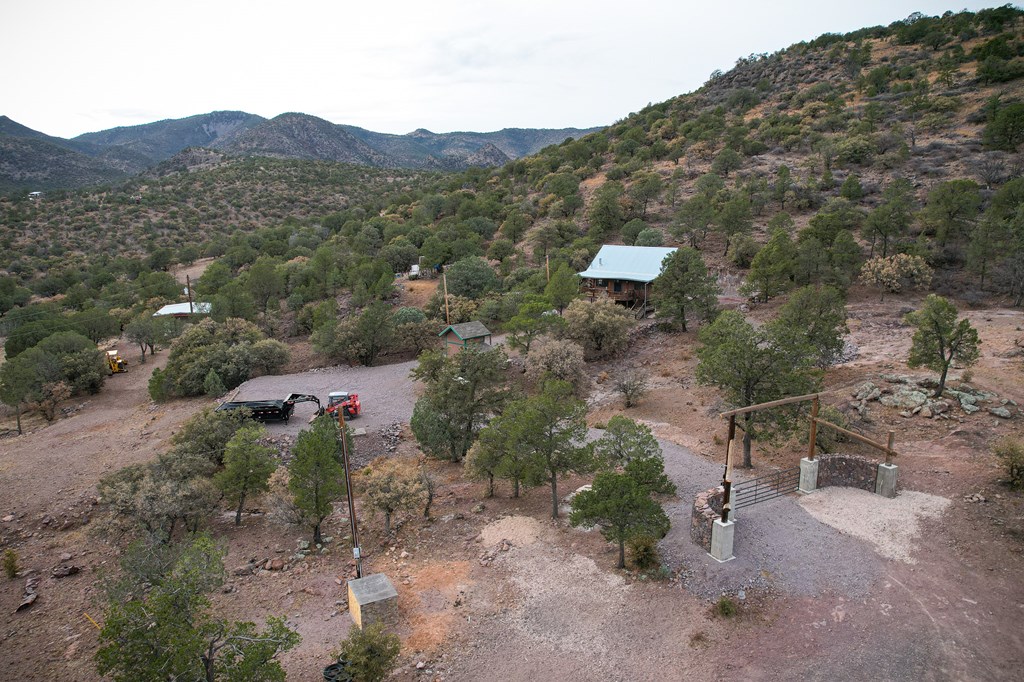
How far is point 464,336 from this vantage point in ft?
118

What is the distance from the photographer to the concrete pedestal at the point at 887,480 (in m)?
16.4

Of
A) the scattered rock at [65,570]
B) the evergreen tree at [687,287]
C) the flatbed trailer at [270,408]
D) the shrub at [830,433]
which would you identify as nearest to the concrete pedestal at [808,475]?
the shrub at [830,433]

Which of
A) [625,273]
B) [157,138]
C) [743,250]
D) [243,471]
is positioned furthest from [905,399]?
[157,138]

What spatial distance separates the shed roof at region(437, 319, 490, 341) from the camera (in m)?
35.9

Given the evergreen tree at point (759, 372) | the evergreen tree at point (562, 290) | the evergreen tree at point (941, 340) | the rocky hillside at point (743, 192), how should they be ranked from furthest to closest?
the evergreen tree at point (562, 290)
the rocky hillside at point (743, 192)
the evergreen tree at point (941, 340)
the evergreen tree at point (759, 372)

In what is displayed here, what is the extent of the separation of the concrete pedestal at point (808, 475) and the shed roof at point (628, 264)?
79.9 ft

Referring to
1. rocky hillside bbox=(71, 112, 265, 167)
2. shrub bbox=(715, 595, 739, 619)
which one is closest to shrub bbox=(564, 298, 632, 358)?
shrub bbox=(715, 595, 739, 619)

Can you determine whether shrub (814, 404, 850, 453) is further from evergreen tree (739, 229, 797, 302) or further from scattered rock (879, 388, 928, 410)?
evergreen tree (739, 229, 797, 302)

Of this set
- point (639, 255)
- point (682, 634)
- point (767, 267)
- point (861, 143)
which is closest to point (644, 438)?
point (682, 634)

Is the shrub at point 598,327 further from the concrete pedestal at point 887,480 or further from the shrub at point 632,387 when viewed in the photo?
the concrete pedestal at point 887,480

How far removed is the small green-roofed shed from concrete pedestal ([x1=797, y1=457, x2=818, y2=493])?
2153cm

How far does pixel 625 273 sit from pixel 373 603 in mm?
32223

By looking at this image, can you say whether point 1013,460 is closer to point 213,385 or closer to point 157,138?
point 213,385

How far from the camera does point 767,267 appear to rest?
36.8 meters
